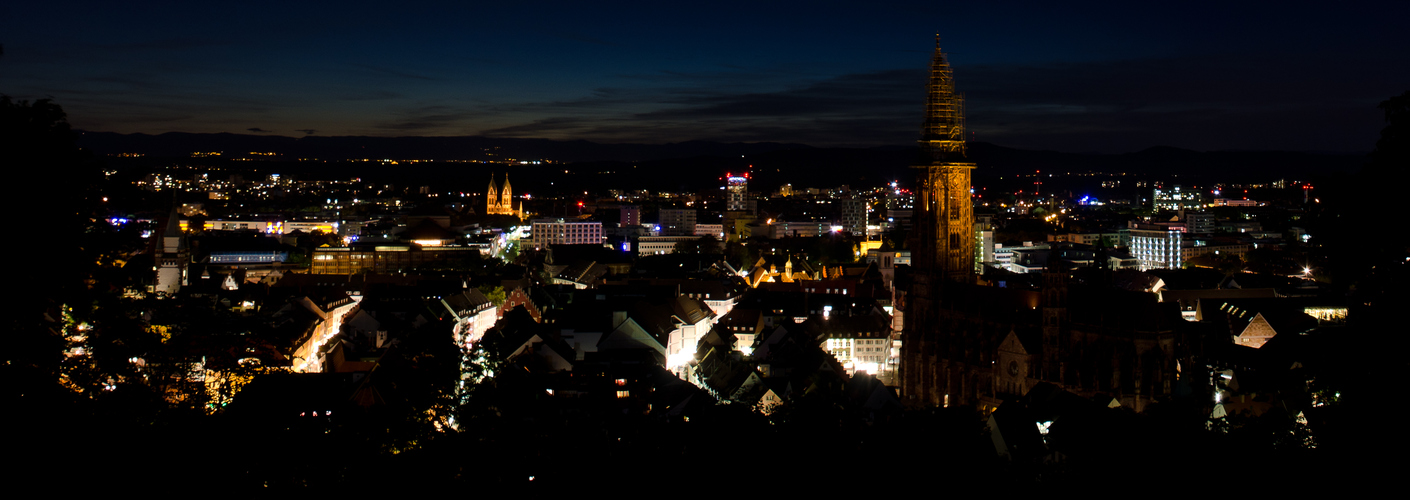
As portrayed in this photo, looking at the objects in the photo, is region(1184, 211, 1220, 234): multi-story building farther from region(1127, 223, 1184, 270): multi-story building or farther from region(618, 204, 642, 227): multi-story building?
region(618, 204, 642, 227): multi-story building

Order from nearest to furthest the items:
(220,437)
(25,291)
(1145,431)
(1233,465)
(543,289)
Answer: (25,291), (220,437), (1233,465), (1145,431), (543,289)

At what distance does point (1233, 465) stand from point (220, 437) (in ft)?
41.6

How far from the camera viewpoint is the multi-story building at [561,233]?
11425 centimetres

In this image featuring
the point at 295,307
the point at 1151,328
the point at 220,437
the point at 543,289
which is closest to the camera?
the point at 220,437

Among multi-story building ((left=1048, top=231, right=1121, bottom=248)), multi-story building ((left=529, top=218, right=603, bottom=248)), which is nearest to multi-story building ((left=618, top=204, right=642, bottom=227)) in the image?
multi-story building ((left=529, top=218, right=603, bottom=248))

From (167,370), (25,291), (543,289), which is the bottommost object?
(543,289)

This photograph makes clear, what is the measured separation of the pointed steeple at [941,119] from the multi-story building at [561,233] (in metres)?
78.2

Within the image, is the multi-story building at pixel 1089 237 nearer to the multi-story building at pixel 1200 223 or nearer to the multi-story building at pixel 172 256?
the multi-story building at pixel 1200 223

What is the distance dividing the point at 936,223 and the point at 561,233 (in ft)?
265

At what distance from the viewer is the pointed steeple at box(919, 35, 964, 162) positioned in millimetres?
37938

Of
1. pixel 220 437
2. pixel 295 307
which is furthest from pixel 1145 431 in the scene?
pixel 295 307

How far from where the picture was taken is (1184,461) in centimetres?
1466

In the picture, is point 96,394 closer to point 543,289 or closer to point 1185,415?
point 1185,415

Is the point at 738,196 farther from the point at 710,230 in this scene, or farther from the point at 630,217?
the point at 710,230
